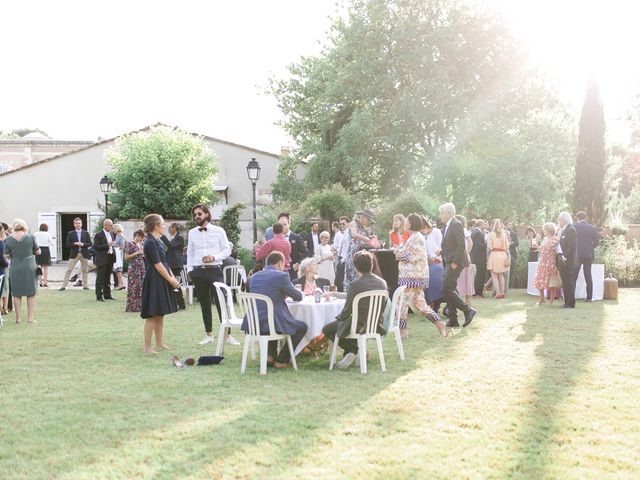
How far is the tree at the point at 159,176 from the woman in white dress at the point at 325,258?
16938mm

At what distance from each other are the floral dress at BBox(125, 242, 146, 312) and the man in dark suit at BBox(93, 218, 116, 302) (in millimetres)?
2618

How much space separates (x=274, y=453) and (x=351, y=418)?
1.02 meters

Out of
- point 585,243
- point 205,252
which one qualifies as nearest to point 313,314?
point 205,252

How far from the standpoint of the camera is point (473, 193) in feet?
97.0

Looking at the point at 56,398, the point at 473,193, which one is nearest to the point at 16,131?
the point at 473,193

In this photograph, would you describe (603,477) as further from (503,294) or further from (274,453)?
(503,294)

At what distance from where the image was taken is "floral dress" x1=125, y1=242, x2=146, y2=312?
13094 mm

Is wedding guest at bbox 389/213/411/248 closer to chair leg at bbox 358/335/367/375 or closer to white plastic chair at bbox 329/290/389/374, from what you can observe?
white plastic chair at bbox 329/290/389/374

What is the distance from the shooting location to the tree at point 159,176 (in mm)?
31016

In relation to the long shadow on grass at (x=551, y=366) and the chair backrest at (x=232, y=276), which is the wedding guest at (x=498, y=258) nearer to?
the long shadow on grass at (x=551, y=366)

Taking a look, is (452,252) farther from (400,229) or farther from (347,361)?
(347,361)

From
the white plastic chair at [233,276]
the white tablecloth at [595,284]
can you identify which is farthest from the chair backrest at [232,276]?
the white tablecloth at [595,284]

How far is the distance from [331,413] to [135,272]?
328 inches

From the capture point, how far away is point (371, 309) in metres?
7.27
